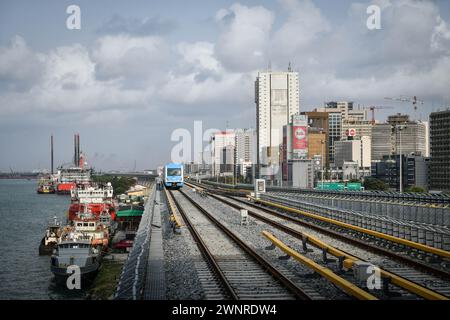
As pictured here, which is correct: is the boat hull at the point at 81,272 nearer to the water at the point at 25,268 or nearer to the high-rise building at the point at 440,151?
the water at the point at 25,268

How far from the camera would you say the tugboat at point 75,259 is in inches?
1218

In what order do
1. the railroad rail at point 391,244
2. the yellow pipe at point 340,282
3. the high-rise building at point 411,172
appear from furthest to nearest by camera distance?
the high-rise building at point 411,172 < the railroad rail at point 391,244 < the yellow pipe at point 340,282

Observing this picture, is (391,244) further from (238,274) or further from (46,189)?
(46,189)

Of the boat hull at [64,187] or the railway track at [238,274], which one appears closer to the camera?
the railway track at [238,274]

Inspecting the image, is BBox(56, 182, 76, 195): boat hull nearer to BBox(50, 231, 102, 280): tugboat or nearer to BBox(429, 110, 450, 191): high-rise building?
BBox(429, 110, 450, 191): high-rise building

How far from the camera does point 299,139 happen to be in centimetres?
11731

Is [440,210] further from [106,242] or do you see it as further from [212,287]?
[106,242]

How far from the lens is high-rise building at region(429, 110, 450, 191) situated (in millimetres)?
133500

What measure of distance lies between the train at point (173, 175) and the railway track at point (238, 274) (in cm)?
4420

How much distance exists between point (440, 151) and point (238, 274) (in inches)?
5213

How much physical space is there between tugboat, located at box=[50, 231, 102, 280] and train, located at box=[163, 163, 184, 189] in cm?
3281

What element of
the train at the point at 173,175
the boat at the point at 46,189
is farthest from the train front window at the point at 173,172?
the boat at the point at 46,189
